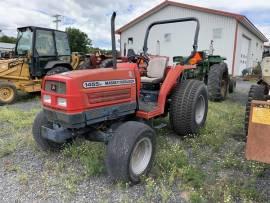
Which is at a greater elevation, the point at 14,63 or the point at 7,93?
the point at 14,63

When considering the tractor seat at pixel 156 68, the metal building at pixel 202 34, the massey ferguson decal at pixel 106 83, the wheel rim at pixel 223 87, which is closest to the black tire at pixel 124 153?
the massey ferguson decal at pixel 106 83

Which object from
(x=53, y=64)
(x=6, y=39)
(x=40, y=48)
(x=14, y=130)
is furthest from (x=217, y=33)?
(x=6, y=39)

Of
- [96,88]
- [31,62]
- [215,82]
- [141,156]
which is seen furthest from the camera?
[31,62]

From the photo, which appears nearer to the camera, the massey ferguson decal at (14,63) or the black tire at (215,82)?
the black tire at (215,82)

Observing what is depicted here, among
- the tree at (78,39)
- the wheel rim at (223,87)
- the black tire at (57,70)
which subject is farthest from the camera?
the tree at (78,39)

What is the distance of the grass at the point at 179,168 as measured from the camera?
3.01 m

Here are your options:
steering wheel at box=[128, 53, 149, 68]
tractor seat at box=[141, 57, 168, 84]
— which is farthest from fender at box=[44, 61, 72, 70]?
tractor seat at box=[141, 57, 168, 84]

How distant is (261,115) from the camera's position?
265 centimetres

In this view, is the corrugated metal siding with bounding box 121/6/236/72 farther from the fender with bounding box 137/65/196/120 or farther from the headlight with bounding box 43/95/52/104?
the headlight with bounding box 43/95/52/104

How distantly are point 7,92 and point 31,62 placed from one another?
45.0 inches

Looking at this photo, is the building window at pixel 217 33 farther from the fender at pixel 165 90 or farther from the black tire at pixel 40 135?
the black tire at pixel 40 135

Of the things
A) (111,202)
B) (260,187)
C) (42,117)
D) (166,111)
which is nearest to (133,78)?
(166,111)

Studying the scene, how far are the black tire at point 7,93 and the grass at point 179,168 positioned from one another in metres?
3.00

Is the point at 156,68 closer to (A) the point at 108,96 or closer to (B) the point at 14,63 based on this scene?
(A) the point at 108,96
